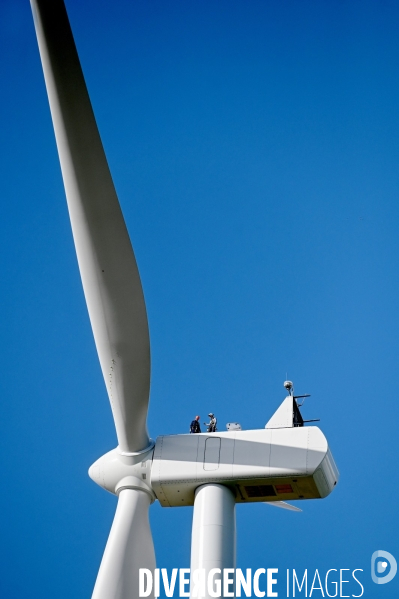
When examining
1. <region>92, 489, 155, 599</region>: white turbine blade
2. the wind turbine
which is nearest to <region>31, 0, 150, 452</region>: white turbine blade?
the wind turbine

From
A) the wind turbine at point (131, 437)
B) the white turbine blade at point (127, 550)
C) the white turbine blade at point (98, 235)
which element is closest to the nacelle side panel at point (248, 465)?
the wind turbine at point (131, 437)

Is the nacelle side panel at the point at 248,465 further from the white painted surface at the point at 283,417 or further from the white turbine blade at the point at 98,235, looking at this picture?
the white turbine blade at the point at 98,235

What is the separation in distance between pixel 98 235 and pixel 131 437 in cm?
488

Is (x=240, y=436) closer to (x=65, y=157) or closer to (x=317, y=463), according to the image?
(x=317, y=463)

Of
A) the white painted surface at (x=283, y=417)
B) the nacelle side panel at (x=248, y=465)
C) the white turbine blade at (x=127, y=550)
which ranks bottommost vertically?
the white turbine blade at (x=127, y=550)

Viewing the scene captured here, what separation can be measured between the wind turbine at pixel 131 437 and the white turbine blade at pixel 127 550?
0.07 feet

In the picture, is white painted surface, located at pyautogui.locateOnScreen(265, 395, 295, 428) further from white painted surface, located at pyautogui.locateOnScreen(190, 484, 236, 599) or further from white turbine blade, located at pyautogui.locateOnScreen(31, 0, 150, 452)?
white turbine blade, located at pyautogui.locateOnScreen(31, 0, 150, 452)

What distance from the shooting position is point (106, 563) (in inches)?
543

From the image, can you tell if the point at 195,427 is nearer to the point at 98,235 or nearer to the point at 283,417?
the point at 283,417

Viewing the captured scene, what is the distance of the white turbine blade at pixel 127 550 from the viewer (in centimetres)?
1342

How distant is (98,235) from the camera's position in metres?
12.4

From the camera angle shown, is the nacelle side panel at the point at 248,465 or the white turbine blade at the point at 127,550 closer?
the white turbine blade at the point at 127,550

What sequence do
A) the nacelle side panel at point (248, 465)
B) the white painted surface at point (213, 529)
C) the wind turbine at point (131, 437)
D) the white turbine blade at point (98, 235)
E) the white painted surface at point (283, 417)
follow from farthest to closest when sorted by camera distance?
the white painted surface at point (283, 417)
the nacelle side panel at point (248, 465)
the white painted surface at point (213, 529)
the wind turbine at point (131, 437)
the white turbine blade at point (98, 235)

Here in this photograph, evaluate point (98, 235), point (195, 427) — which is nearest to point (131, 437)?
point (195, 427)
